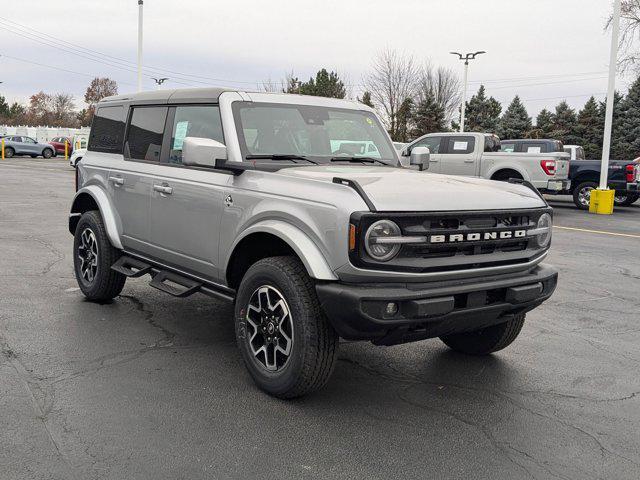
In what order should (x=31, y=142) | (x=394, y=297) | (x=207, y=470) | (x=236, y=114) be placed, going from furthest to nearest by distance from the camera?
(x=31, y=142) → (x=236, y=114) → (x=394, y=297) → (x=207, y=470)

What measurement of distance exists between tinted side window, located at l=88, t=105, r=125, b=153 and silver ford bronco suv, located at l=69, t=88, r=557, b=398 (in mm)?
177

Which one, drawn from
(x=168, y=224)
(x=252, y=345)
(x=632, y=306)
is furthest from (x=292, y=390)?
(x=632, y=306)

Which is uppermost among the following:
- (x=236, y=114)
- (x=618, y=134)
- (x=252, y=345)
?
(x=618, y=134)

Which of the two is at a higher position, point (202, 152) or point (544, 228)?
point (202, 152)

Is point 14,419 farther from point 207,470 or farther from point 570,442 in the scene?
point 570,442

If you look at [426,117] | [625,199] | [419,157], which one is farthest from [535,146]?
[426,117]

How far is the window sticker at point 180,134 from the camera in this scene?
4992 millimetres

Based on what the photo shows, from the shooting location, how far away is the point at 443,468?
10.2ft

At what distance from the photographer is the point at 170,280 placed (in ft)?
16.4

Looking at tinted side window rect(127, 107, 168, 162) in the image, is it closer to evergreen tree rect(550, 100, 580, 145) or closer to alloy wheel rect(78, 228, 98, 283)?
alloy wheel rect(78, 228, 98, 283)

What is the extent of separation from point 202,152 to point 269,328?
121 cm

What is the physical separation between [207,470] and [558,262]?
732cm

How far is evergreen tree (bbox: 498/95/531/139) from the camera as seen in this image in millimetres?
54375

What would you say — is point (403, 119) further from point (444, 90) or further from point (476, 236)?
point (476, 236)
